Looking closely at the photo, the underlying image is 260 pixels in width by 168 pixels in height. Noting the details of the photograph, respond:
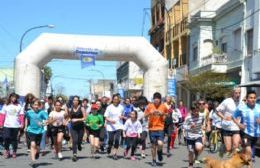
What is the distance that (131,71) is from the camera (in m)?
85.6

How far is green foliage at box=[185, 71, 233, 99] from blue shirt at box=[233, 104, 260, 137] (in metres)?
25.9

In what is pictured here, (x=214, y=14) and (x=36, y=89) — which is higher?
(x=214, y=14)

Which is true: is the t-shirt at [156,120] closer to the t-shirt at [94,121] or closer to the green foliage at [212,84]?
the t-shirt at [94,121]

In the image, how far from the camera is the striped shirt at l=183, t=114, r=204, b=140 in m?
14.1

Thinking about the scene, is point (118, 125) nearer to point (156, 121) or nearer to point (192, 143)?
point (156, 121)

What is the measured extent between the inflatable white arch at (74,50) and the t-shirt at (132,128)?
12.0 meters

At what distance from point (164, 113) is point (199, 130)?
123 cm

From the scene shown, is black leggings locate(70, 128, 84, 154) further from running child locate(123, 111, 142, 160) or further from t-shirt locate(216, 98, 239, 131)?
t-shirt locate(216, 98, 239, 131)

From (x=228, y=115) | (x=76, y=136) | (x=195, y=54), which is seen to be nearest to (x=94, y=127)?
(x=76, y=136)

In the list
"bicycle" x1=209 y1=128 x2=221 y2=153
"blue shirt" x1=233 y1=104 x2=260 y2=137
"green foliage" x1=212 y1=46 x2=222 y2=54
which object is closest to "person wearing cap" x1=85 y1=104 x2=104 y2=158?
"bicycle" x1=209 y1=128 x2=221 y2=153

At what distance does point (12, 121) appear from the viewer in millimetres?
16703

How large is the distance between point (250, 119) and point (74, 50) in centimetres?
1778

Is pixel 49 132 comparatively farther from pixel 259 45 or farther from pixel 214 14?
pixel 214 14

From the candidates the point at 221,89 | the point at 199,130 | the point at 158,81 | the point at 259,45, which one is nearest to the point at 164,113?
the point at 199,130
